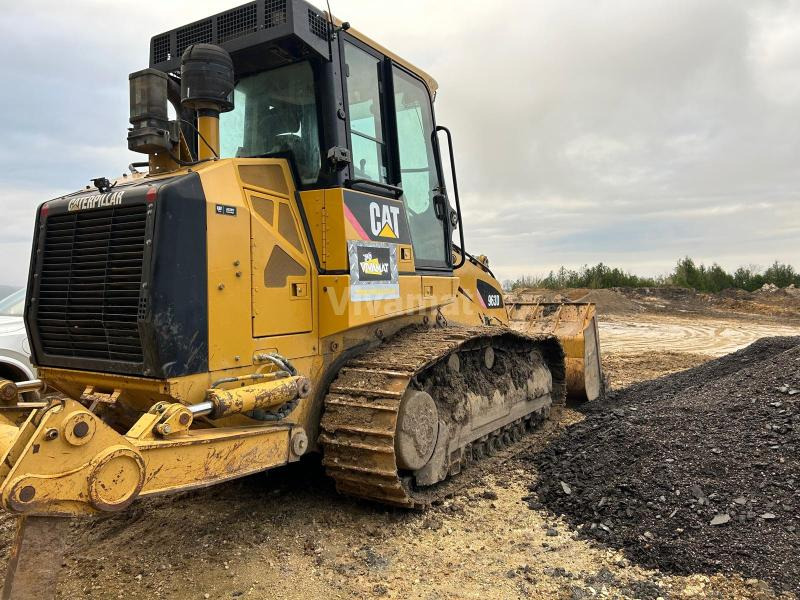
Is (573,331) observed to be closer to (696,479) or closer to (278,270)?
(696,479)

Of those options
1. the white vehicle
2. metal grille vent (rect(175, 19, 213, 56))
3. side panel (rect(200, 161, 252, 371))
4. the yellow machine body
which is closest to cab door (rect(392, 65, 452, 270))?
the yellow machine body

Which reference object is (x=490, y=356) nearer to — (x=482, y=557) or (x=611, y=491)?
(x=611, y=491)

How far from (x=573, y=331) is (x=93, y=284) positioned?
5.71 metres

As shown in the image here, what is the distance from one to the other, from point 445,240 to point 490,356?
1098mm

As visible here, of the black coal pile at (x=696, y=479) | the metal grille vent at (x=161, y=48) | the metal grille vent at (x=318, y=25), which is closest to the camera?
the black coal pile at (x=696, y=479)

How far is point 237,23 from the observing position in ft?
13.8

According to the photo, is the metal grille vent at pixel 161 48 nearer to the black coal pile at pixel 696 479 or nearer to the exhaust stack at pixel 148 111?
the exhaust stack at pixel 148 111

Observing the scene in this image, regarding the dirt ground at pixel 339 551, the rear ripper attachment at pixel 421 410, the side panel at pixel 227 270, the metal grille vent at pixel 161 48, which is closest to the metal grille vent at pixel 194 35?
the metal grille vent at pixel 161 48

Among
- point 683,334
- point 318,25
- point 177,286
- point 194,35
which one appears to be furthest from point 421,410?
point 683,334

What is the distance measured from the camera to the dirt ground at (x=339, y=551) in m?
3.36

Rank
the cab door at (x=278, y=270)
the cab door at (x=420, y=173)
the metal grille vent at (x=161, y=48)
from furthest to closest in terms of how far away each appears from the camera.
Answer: the cab door at (x=420, y=173)
the metal grille vent at (x=161, y=48)
the cab door at (x=278, y=270)

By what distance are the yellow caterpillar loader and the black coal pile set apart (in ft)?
3.25

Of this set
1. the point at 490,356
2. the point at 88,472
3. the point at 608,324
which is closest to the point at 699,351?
the point at 608,324

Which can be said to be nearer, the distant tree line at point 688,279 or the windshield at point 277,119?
the windshield at point 277,119
